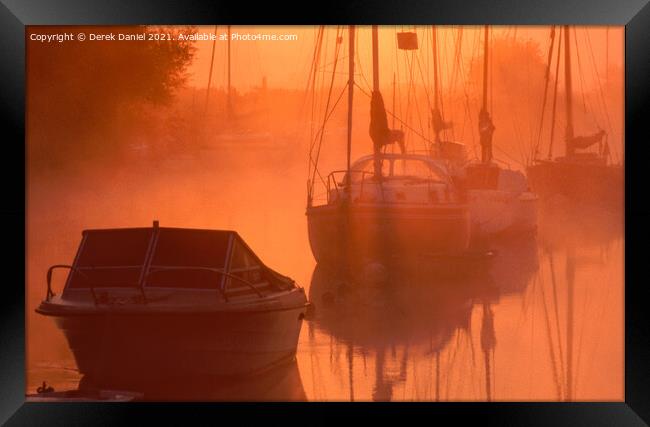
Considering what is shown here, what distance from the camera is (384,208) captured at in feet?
29.6

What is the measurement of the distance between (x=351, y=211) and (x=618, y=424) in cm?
221

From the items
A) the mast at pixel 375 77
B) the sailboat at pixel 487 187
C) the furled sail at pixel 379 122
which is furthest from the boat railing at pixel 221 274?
the sailboat at pixel 487 187

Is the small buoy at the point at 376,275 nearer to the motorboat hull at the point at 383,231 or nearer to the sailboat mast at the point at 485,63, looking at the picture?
the motorboat hull at the point at 383,231

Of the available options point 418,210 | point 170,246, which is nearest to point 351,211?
point 418,210

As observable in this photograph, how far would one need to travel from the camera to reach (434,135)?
351 inches

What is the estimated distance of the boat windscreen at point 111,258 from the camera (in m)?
8.72

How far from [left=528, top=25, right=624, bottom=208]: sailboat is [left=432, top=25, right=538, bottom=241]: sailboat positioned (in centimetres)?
13

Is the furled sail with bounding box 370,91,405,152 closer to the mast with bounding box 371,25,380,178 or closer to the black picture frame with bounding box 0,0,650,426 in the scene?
the mast with bounding box 371,25,380,178

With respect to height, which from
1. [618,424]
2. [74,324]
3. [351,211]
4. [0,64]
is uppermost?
[0,64]

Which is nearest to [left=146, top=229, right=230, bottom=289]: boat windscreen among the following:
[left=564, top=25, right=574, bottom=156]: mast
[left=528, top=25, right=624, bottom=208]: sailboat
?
[left=528, top=25, right=624, bottom=208]: sailboat

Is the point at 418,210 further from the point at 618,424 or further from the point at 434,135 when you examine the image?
the point at 618,424

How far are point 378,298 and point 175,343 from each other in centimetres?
137

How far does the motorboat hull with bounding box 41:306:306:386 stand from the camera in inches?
336

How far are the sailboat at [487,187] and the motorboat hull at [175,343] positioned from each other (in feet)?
4.46
